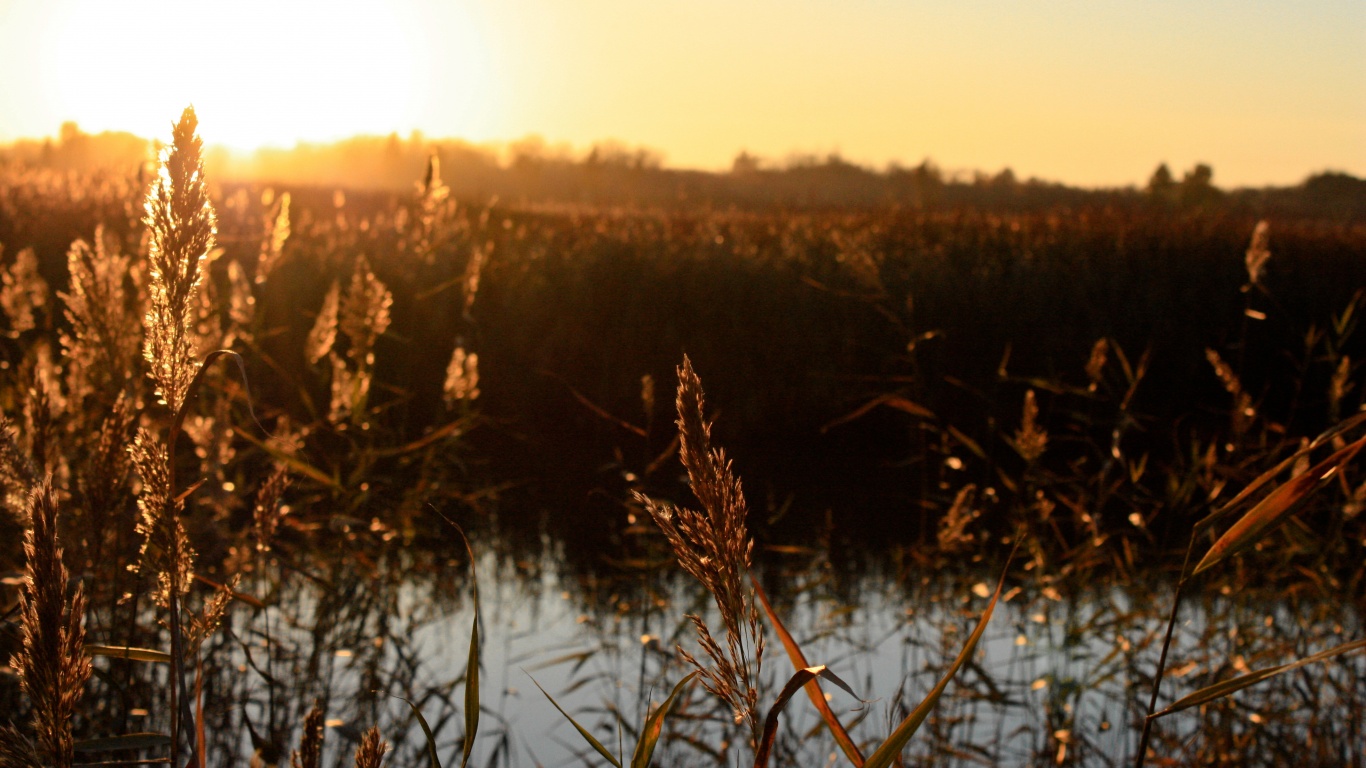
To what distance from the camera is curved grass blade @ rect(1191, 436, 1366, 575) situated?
38.1 inches

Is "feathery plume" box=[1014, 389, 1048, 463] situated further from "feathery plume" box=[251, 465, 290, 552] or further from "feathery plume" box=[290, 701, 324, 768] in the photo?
"feathery plume" box=[290, 701, 324, 768]

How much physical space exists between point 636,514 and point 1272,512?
306cm

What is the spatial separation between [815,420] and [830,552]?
2.40 m

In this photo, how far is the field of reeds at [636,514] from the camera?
1.06m

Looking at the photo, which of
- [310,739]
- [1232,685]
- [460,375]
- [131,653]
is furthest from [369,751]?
[460,375]

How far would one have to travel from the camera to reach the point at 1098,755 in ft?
9.02

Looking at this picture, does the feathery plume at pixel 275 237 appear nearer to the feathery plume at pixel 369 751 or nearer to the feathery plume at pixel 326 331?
the feathery plume at pixel 326 331

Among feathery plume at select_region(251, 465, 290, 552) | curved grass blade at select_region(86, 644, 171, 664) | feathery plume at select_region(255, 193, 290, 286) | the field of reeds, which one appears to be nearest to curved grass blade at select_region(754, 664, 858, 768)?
the field of reeds

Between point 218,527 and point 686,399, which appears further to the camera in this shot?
point 218,527

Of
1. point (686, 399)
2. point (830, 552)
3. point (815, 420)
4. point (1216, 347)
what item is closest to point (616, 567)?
point (830, 552)

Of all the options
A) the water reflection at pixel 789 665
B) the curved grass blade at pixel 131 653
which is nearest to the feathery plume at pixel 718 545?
the curved grass blade at pixel 131 653

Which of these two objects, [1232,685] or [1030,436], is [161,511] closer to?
[1232,685]

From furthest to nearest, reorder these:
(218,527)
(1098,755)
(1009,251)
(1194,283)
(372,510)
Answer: (1009,251)
(1194,283)
(372,510)
(218,527)
(1098,755)

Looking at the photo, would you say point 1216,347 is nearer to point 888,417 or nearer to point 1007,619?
point 888,417
